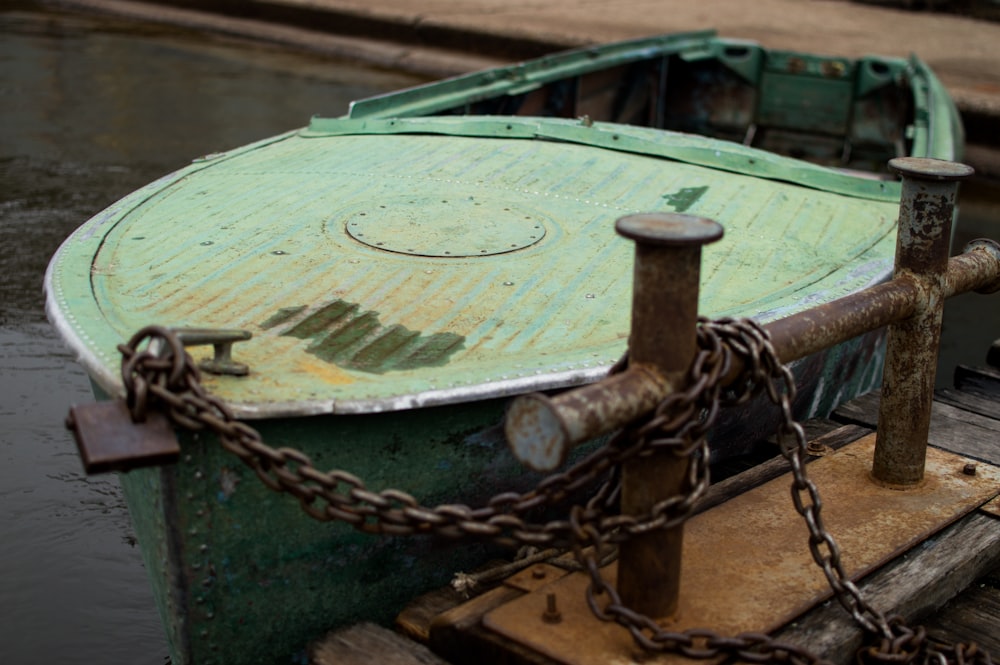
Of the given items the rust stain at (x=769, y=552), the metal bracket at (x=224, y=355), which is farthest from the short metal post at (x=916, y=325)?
the metal bracket at (x=224, y=355)

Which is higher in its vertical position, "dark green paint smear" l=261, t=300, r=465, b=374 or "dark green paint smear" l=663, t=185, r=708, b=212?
"dark green paint smear" l=663, t=185, r=708, b=212

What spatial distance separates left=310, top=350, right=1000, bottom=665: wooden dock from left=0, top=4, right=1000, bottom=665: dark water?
116 cm

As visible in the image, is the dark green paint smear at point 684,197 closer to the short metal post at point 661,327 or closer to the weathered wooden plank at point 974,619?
the weathered wooden plank at point 974,619

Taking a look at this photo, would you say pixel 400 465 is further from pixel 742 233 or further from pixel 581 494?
pixel 742 233

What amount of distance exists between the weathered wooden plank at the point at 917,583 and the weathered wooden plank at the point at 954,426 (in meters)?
0.48

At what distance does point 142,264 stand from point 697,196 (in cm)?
161

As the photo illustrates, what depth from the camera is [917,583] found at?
224 centimetres

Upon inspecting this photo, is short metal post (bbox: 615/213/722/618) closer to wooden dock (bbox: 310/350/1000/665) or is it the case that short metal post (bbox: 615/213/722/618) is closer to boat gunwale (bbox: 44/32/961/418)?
wooden dock (bbox: 310/350/1000/665)

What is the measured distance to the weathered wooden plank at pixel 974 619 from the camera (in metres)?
2.25

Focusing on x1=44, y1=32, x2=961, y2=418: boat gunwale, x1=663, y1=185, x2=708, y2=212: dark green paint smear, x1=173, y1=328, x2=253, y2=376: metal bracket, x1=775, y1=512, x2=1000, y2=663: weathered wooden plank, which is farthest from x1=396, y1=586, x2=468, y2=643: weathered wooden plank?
x1=663, y1=185, x2=708, y2=212: dark green paint smear

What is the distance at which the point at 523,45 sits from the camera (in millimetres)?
9805

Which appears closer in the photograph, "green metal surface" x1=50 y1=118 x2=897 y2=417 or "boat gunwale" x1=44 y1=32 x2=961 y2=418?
"boat gunwale" x1=44 y1=32 x2=961 y2=418

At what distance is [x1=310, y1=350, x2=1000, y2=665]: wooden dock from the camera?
6.68ft

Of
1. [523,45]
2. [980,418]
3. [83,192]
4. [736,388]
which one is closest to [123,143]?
[83,192]
